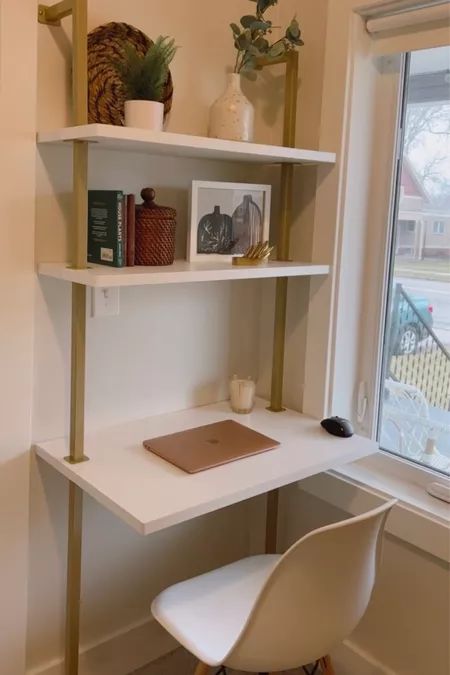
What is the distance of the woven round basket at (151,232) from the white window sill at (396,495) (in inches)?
31.4

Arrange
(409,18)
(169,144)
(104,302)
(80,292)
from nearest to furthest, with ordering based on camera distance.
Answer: (169,144) → (80,292) → (409,18) → (104,302)

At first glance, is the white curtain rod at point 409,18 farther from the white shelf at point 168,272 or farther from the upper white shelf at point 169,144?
the white shelf at point 168,272

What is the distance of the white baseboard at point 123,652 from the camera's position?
6.11 ft

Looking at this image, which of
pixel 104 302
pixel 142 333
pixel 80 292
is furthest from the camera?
pixel 142 333

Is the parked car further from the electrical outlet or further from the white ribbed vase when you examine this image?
the electrical outlet

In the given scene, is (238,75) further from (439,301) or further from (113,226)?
(439,301)

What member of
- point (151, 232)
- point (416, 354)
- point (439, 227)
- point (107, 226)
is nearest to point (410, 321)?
point (416, 354)

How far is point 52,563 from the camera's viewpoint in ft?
5.76

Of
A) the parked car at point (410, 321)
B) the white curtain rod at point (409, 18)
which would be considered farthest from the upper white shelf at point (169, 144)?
the parked car at point (410, 321)

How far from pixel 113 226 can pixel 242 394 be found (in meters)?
0.67

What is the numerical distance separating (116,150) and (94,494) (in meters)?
0.83

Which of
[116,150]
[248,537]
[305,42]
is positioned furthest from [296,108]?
[248,537]

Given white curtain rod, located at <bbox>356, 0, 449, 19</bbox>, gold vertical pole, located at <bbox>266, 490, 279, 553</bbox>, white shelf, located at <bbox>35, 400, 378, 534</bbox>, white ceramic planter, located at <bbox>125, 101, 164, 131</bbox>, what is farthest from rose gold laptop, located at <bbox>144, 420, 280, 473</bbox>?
white curtain rod, located at <bbox>356, 0, 449, 19</bbox>

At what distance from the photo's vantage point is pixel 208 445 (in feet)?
5.56
